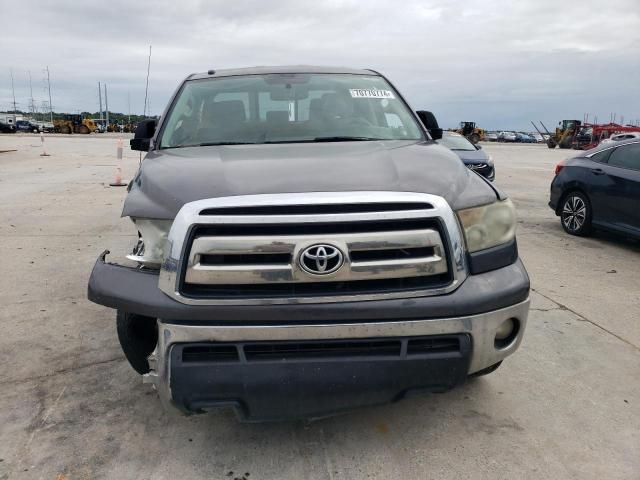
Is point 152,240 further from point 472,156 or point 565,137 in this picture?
point 565,137

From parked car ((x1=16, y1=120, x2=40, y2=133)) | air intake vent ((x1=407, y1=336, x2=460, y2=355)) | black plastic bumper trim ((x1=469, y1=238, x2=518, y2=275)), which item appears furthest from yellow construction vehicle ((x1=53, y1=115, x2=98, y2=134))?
air intake vent ((x1=407, y1=336, x2=460, y2=355))

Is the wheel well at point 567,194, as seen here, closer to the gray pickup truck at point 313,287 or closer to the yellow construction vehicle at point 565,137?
the gray pickup truck at point 313,287

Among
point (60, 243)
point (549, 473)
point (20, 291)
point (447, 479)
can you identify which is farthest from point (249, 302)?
point (60, 243)

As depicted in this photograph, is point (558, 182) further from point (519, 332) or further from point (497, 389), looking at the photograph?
point (519, 332)

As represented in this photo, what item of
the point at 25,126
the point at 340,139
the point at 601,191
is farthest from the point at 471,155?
the point at 25,126

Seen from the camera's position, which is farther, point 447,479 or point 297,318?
point 447,479

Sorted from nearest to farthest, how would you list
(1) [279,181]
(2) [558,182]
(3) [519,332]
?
(1) [279,181], (3) [519,332], (2) [558,182]

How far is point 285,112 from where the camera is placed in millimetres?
3732

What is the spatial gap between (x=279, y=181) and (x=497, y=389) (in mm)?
1924

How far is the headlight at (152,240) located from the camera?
2441 millimetres

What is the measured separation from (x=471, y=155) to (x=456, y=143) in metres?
1.06

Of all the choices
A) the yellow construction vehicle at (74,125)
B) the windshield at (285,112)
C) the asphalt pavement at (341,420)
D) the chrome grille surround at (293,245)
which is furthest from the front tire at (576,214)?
the yellow construction vehicle at (74,125)

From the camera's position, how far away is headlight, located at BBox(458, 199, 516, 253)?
252cm

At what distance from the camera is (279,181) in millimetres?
2428
